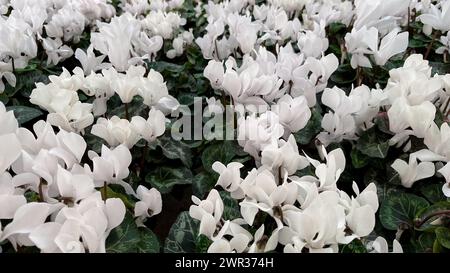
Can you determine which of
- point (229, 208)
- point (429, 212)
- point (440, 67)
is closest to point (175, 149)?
point (229, 208)

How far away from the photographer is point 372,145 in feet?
3.77

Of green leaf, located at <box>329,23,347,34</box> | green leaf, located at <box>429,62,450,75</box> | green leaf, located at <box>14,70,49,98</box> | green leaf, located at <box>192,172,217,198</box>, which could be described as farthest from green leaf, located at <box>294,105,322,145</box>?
green leaf, located at <box>14,70,49,98</box>

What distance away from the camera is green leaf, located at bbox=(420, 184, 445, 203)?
1.05 metres

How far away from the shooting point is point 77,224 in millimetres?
722

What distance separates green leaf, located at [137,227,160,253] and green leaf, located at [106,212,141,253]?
0.07 ft

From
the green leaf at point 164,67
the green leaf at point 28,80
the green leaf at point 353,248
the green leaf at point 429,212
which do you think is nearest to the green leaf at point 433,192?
the green leaf at point 429,212

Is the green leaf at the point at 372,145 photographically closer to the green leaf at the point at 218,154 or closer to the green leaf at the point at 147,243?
the green leaf at the point at 218,154

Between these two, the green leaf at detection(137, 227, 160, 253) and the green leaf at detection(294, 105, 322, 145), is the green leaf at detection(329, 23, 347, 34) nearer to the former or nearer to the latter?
the green leaf at detection(294, 105, 322, 145)

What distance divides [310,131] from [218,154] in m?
0.26

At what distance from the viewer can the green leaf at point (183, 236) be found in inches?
36.1

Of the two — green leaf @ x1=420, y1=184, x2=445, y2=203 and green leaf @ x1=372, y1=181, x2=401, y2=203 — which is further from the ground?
green leaf @ x1=420, y1=184, x2=445, y2=203

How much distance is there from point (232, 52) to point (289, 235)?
100 centimetres

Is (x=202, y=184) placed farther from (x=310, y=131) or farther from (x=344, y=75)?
(x=344, y=75)
